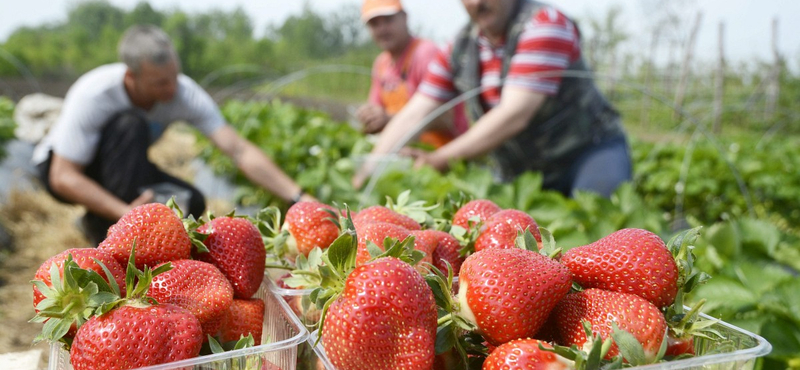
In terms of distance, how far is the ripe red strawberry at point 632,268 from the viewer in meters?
0.85

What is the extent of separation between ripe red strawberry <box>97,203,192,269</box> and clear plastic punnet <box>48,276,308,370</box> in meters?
0.16

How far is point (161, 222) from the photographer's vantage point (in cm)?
96

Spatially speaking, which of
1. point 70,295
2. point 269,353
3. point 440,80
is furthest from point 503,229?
point 440,80

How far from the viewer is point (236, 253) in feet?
3.28

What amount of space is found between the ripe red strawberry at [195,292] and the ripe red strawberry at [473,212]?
0.46 m

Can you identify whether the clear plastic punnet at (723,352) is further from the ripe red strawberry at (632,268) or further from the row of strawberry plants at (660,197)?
the row of strawberry plants at (660,197)

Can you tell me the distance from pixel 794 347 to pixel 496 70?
1723 mm

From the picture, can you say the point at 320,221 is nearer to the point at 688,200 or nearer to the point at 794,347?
the point at 794,347

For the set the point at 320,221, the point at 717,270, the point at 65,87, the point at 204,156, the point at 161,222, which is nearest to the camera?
the point at 161,222

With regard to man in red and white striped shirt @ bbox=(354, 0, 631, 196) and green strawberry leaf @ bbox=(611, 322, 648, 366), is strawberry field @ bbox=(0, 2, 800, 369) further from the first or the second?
man in red and white striped shirt @ bbox=(354, 0, 631, 196)

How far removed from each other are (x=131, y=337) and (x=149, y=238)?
21cm

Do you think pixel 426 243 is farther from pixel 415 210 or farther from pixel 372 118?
pixel 372 118

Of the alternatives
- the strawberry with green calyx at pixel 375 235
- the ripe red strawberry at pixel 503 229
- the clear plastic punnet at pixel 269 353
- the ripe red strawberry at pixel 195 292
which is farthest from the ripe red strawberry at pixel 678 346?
the ripe red strawberry at pixel 195 292

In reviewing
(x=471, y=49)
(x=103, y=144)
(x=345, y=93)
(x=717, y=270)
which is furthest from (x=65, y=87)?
(x=717, y=270)
